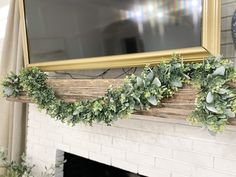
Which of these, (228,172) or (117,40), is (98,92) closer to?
(117,40)

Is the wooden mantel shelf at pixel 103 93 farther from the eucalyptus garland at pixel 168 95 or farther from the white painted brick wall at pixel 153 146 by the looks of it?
the white painted brick wall at pixel 153 146

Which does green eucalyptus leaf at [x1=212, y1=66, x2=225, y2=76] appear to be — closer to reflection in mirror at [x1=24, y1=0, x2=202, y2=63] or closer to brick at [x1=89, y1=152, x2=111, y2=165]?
reflection in mirror at [x1=24, y1=0, x2=202, y2=63]

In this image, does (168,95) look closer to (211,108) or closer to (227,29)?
(211,108)

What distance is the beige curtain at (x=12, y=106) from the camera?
2.06 m

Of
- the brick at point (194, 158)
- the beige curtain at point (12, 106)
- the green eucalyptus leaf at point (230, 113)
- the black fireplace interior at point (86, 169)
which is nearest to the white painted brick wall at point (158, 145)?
the brick at point (194, 158)

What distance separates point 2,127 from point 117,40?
53.2 inches

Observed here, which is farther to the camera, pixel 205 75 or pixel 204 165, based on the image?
pixel 204 165

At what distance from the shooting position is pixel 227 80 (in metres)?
0.86

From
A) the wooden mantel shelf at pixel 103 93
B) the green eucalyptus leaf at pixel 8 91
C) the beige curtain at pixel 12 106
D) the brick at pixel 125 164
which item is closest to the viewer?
the wooden mantel shelf at pixel 103 93

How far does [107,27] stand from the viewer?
4.30ft

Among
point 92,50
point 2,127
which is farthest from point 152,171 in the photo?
point 2,127

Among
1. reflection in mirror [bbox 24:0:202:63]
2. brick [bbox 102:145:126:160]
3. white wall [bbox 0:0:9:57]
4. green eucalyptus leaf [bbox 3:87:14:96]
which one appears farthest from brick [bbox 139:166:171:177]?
white wall [bbox 0:0:9:57]

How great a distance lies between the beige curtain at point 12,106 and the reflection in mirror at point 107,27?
0.38 meters

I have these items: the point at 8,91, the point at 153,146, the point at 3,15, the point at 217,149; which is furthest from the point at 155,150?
the point at 3,15
